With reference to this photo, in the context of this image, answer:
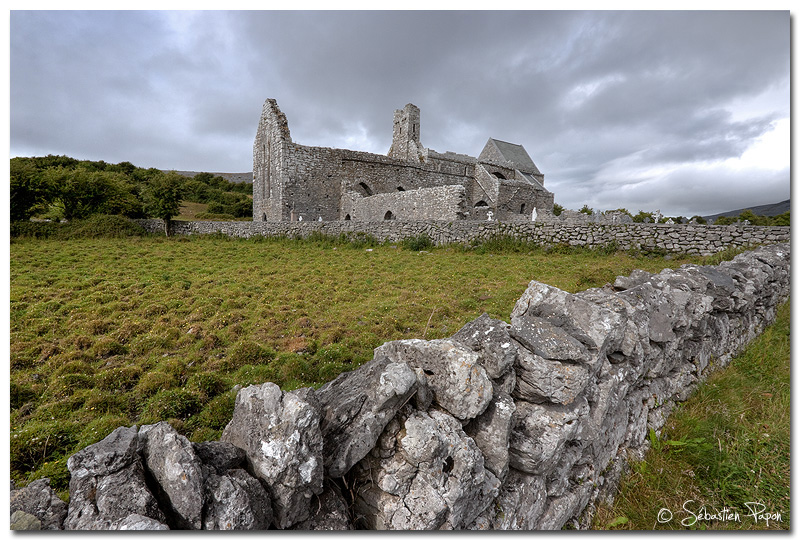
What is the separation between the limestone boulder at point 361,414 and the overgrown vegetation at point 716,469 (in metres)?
2.42

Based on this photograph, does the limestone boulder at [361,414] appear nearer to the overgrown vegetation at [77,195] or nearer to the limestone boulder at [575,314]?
the limestone boulder at [575,314]

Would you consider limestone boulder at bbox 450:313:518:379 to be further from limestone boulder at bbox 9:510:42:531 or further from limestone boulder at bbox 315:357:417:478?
limestone boulder at bbox 9:510:42:531

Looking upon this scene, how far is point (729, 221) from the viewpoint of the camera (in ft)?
49.3

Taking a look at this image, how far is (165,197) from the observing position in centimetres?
2375

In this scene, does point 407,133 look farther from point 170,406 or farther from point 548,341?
point 548,341

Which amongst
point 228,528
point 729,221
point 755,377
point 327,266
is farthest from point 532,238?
point 228,528

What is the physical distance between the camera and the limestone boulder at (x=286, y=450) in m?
1.70

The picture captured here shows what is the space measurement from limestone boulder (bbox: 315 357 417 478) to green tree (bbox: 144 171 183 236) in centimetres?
2716

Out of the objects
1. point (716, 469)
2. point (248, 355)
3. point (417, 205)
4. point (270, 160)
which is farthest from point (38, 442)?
point (270, 160)

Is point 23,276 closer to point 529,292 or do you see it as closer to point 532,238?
point 529,292

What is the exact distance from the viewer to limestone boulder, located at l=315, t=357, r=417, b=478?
6.30ft

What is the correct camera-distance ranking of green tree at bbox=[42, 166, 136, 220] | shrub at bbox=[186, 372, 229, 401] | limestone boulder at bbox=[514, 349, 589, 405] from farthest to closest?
green tree at bbox=[42, 166, 136, 220], shrub at bbox=[186, 372, 229, 401], limestone boulder at bbox=[514, 349, 589, 405]

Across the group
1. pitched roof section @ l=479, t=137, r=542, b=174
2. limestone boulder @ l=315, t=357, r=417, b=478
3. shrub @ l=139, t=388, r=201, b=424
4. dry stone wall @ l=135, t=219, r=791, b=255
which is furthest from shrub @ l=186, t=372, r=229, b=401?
pitched roof section @ l=479, t=137, r=542, b=174

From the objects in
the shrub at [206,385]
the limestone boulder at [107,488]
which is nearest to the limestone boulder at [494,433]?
the limestone boulder at [107,488]
